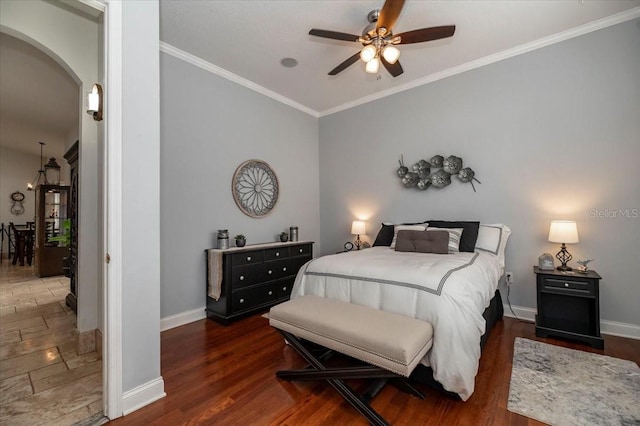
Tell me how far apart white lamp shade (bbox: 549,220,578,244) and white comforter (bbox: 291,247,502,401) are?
658 mm

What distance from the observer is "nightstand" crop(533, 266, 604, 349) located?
243 cm

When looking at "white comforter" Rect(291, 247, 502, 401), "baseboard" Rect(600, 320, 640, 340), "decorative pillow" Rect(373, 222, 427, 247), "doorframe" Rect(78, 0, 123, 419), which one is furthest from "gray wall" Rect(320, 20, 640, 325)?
"doorframe" Rect(78, 0, 123, 419)

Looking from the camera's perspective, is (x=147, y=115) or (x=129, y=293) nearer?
(x=129, y=293)

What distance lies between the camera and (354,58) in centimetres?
254

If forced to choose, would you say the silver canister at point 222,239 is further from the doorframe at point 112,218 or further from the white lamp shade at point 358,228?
the white lamp shade at point 358,228

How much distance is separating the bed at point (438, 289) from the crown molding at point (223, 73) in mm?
2713

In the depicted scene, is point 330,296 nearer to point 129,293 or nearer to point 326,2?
point 129,293

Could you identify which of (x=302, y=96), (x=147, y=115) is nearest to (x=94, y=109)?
(x=147, y=115)

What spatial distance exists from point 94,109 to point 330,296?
2.19 m

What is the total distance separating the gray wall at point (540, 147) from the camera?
8.66ft

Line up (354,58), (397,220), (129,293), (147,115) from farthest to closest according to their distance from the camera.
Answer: (397,220), (354,58), (147,115), (129,293)

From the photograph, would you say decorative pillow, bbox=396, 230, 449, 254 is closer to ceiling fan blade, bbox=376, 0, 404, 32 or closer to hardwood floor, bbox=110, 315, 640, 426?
hardwood floor, bbox=110, 315, 640, 426

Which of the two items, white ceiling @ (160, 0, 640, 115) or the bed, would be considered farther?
white ceiling @ (160, 0, 640, 115)

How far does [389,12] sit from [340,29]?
2.97ft
